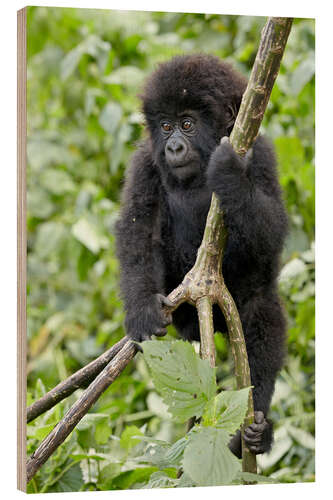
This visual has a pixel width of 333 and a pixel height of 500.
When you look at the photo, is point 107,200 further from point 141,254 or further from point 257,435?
point 257,435

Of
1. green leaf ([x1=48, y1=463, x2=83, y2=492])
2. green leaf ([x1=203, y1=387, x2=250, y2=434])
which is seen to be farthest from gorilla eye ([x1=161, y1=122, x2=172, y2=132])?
green leaf ([x1=48, y1=463, x2=83, y2=492])

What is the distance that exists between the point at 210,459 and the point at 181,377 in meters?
0.28

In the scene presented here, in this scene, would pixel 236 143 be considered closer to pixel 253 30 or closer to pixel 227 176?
pixel 227 176

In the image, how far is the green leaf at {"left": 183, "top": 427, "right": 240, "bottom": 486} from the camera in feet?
8.02

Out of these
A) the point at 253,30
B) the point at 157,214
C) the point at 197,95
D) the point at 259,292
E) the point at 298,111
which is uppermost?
the point at 253,30

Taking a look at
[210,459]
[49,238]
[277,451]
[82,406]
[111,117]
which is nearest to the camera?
[210,459]

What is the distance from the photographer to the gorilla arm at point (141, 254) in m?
2.92

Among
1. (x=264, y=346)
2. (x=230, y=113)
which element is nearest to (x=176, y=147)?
(x=230, y=113)

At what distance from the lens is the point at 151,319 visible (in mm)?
2904

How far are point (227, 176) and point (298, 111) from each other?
190 centimetres

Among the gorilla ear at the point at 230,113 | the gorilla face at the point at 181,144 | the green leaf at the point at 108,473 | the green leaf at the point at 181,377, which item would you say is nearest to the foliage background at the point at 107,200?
the green leaf at the point at 108,473

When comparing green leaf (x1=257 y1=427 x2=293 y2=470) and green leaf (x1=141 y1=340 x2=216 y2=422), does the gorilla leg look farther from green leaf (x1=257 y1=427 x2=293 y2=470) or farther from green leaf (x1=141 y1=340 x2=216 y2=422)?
green leaf (x1=141 y1=340 x2=216 y2=422)
